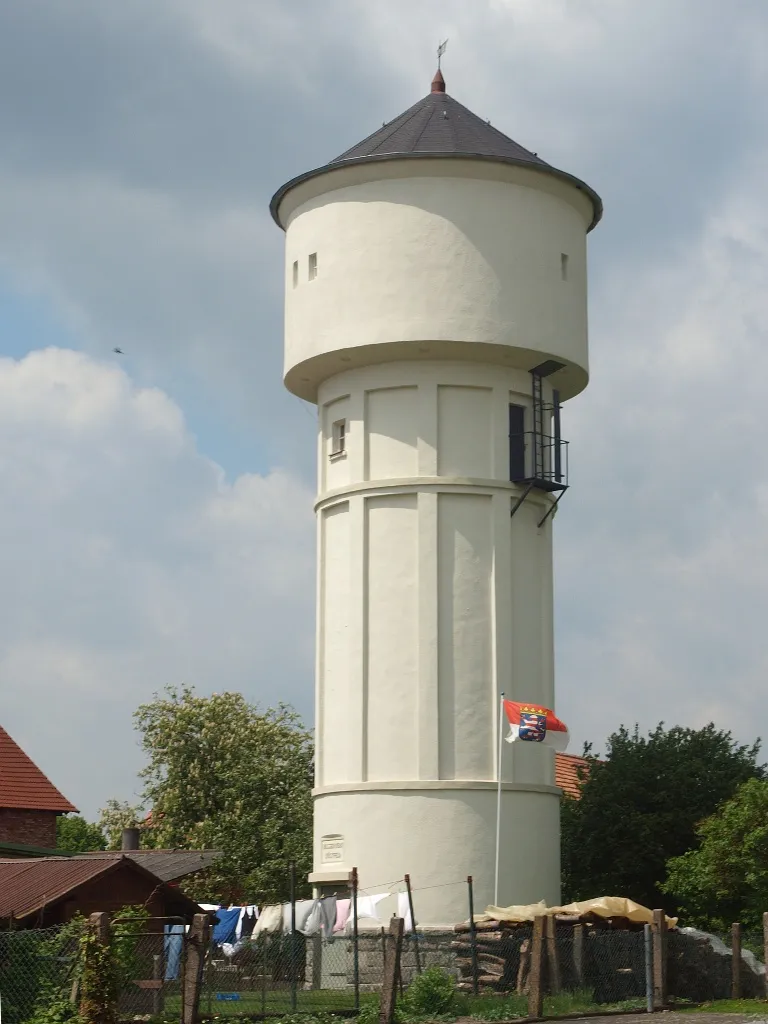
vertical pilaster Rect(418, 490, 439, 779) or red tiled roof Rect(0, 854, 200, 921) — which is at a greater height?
vertical pilaster Rect(418, 490, 439, 779)

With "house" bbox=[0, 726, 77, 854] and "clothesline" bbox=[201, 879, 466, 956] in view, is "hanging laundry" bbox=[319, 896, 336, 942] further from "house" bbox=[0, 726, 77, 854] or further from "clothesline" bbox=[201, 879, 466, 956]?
"house" bbox=[0, 726, 77, 854]

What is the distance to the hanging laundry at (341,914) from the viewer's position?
101 ft

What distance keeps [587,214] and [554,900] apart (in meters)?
14.6

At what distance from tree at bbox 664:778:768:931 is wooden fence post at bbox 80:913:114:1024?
1590 centimetres

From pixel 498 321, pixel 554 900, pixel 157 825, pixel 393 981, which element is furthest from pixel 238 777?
pixel 393 981

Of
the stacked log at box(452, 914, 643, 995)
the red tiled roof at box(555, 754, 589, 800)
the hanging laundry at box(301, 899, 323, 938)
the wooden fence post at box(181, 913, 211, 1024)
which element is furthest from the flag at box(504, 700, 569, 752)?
the red tiled roof at box(555, 754, 589, 800)

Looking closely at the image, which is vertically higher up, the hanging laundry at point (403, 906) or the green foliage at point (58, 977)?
the hanging laundry at point (403, 906)

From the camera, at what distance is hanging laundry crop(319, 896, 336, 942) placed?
3077cm

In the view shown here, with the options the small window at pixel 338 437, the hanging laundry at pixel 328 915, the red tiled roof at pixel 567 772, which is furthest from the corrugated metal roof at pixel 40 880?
the red tiled roof at pixel 567 772

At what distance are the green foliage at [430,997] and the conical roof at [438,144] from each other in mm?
16760

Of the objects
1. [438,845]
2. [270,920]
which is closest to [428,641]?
[438,845]

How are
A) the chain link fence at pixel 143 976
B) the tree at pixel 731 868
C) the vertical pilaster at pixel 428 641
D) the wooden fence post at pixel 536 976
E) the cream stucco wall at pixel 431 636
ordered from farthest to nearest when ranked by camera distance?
the tree at pixel 731 868, the vertical pilaster at pixel 428 641, the cream stucco wall at pixel 431 636, the wooden fence post at pixel 536 976, the chain link fence at pixel 143 976

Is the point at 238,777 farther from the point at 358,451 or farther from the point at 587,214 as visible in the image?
the point at 587,214

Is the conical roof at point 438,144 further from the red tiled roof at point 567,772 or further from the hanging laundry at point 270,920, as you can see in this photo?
the red tiled roof at point 567,772
